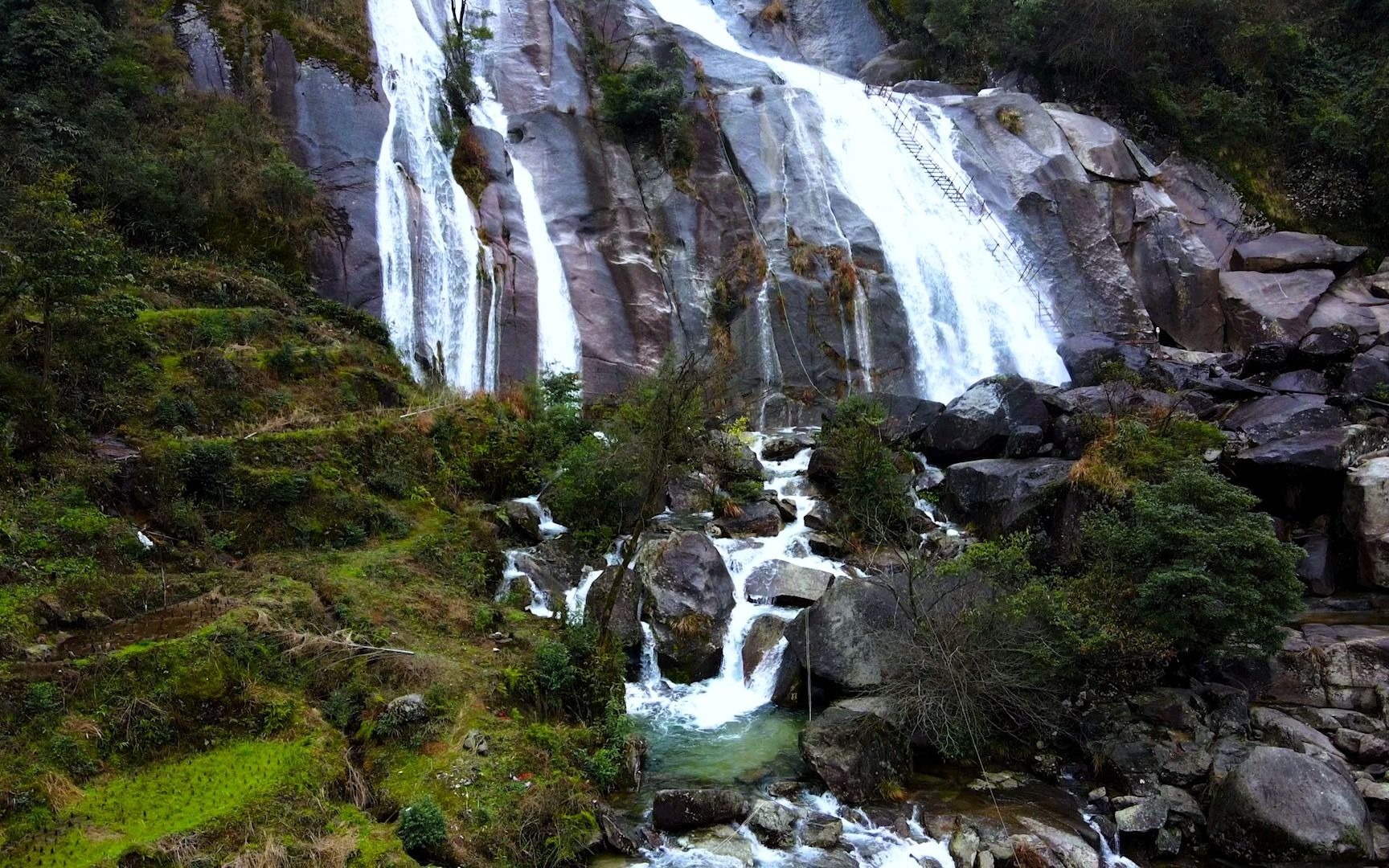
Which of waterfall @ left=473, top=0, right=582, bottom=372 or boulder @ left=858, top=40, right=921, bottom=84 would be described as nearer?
waterfall @ left=473, top=0, right=582, bottom=372

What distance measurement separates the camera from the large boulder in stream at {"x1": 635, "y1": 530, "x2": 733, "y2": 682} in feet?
42.9

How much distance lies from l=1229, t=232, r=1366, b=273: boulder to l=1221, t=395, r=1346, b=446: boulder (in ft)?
35.0

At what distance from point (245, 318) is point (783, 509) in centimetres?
1144

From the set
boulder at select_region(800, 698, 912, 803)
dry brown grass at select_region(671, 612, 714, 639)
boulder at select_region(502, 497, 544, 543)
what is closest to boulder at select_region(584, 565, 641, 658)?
dry brown grass at select_region(671, 612, 714, 639)

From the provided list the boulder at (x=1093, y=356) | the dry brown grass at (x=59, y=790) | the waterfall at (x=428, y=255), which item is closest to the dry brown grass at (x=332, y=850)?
the dry brown grass at (x=59, y=790)

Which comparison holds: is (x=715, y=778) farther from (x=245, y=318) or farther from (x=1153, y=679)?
(x=245, y=318)

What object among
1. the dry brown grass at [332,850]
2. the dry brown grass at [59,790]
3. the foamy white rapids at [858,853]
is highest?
the dry brown grass at [59,790]

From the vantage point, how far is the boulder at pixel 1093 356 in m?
21.4

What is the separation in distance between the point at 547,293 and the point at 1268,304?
70.4 feet

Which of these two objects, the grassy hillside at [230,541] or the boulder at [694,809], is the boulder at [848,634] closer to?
the grassy hillside at [230,541]

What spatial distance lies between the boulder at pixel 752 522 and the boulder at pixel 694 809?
7214mm

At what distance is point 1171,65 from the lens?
30734mm

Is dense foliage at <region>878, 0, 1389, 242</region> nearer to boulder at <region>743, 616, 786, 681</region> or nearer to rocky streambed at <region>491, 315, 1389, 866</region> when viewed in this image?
rocky streambed at <region>491, 315, 1389, 866</region>

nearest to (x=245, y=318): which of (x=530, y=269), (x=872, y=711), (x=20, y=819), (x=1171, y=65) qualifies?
(x=530, y=269)
